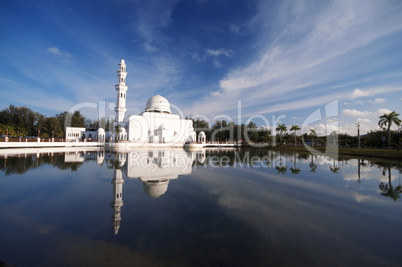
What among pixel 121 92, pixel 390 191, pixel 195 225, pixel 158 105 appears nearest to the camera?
pixel 195 225

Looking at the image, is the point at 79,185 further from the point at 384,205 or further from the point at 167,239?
the point at 384,205

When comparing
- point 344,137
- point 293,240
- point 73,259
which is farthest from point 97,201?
point 344,137

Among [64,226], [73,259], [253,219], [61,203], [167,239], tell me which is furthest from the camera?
[61,203]

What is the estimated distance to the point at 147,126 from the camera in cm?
4428

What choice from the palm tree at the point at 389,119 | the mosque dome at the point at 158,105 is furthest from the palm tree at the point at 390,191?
the mosque dome at the point at 158,105

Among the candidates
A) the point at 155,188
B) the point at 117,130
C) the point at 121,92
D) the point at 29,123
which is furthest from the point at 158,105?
the point at 155,188

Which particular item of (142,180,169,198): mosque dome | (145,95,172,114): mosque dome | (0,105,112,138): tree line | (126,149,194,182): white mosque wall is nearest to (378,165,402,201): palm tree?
(142,180,169,198): mosque dome

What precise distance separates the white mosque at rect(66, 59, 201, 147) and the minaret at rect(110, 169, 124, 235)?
28.6m

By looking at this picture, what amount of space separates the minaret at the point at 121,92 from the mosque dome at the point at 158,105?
6.63m

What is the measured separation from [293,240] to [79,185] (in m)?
8.70

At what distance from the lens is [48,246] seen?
12.0 ft

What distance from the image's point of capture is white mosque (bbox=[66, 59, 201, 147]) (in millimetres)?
41812

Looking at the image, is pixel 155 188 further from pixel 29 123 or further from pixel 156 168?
pixel 29 123

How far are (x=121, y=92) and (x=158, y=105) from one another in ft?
30.0
